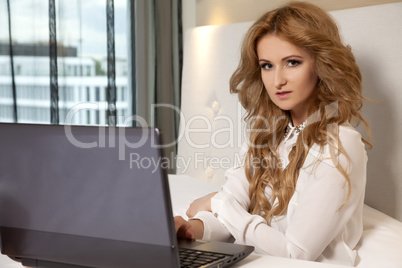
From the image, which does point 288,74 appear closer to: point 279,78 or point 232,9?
point 279,78

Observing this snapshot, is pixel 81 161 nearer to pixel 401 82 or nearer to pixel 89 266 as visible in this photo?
pixel 89 266

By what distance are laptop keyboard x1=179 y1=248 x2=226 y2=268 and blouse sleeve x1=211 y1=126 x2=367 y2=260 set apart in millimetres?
302

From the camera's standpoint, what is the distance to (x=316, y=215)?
1.19 meters

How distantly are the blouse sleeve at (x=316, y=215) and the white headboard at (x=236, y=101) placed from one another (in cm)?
38

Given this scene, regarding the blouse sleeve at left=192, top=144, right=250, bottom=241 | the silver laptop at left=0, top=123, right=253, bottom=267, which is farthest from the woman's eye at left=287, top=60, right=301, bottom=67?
the silver laptop at left=0, top=123, right=253, bottom=267

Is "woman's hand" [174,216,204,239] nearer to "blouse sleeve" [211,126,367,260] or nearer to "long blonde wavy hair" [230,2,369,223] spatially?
"blouse sleeve" [211,126,367,260]

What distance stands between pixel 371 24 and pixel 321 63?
37 cm

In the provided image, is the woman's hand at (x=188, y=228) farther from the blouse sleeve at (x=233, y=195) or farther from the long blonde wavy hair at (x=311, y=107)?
the long blonde wavy hair at (x=311, y=107)

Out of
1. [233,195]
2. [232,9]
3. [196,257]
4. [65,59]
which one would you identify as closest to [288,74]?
[233,195]

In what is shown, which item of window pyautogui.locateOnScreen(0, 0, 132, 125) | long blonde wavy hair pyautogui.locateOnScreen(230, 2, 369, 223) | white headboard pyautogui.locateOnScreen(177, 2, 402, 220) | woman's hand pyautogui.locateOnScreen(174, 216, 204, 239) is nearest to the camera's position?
woman's hand pyautogui.locateOnScreen(174, 216, 204, 239)

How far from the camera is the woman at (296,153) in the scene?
1205 mm

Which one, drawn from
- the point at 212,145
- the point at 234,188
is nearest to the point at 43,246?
the point at 234,188

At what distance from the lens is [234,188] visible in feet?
4.92

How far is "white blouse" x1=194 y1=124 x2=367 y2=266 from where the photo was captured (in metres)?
1.19
